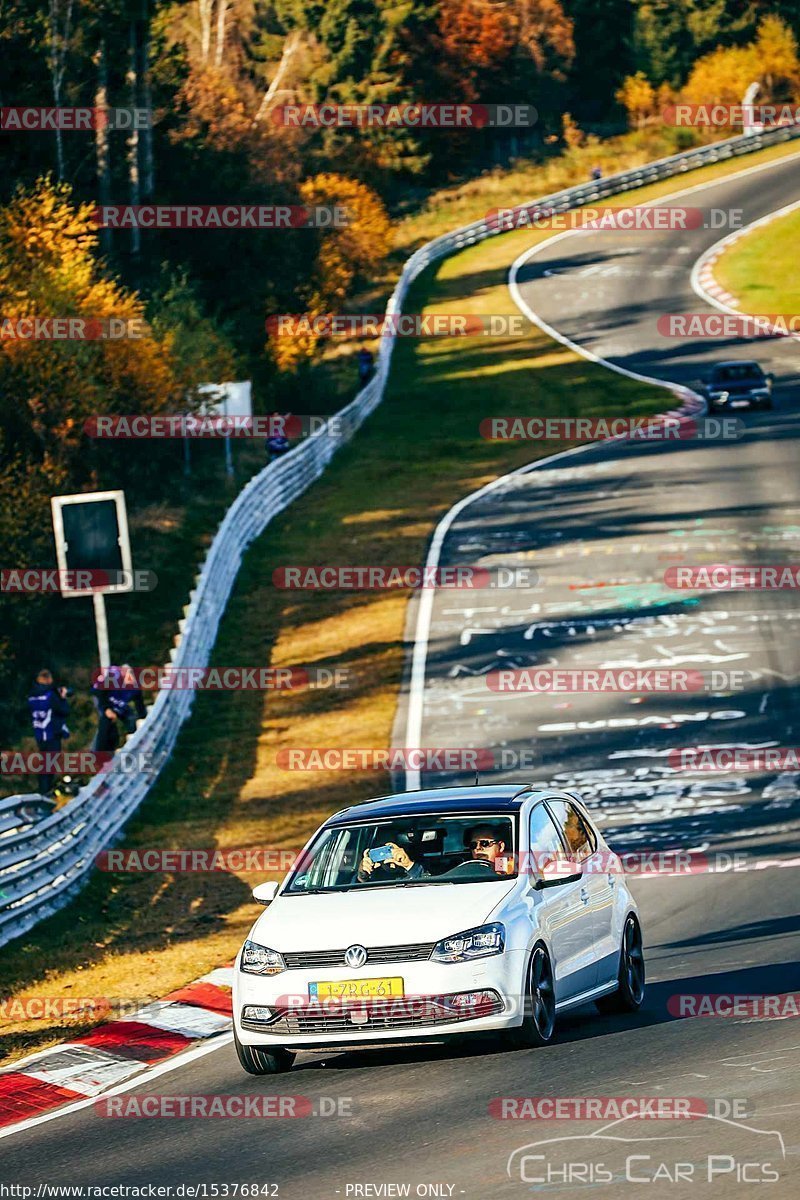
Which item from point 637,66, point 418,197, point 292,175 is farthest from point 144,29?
point 637,66

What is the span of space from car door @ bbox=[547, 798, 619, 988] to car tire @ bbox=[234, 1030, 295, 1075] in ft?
6.40

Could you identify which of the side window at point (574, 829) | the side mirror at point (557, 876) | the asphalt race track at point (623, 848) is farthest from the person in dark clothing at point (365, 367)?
the side mirror at point (557, 876)

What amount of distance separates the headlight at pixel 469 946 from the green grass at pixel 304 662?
3.78 meters

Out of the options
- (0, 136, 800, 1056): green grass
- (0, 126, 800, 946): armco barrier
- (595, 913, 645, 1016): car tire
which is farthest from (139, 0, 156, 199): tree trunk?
(595, 913, 645, 1016): car tire

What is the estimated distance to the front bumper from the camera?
32.3ft

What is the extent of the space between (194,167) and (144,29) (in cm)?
740

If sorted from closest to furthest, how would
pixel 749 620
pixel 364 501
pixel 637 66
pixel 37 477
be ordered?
pixel 749 620
pixel 37 477
pixel 364 501
pixel 637 66

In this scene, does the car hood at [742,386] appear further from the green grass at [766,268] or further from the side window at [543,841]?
the side window at [543,841]

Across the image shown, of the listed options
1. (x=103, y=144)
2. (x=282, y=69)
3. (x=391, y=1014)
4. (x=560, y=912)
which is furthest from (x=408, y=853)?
(x=282, y=69)

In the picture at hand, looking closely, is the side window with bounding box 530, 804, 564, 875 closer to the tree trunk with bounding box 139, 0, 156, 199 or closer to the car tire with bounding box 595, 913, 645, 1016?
the car tire with bounding box 595, 913, 645, 1016

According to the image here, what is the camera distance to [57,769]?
2212 centimetres

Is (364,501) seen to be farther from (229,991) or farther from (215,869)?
(229,991)

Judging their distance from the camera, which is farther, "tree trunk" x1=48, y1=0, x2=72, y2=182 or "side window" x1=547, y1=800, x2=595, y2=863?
"tree trunk" x1=48, y1=0, x2=72, y2=182

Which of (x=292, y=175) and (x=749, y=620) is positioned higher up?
(x=292, y=175)
